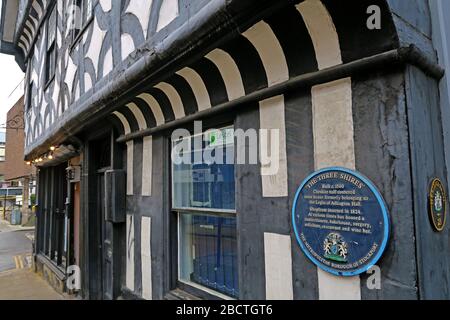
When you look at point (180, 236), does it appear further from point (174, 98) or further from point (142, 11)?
point (142, 11)

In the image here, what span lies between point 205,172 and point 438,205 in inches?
73.8

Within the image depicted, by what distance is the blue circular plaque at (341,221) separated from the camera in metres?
1.59

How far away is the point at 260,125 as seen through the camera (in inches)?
89.0

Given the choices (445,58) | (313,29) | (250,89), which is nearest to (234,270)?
(250,89)

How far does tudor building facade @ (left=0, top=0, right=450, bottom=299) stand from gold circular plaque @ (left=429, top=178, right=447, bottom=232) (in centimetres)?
5

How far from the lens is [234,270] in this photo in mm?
2625

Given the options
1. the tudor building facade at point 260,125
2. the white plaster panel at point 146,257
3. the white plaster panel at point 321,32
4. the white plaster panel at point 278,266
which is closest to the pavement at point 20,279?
the tudor building facade at point 260,125

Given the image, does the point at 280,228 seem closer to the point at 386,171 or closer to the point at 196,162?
the point at 386,171

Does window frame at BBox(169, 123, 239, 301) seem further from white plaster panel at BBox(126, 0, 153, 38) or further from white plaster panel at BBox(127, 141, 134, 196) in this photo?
white plaster panel at BBox(126, 0, 153, 38)

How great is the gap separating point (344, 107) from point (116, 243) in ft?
11.2

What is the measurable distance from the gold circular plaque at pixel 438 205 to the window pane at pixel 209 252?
4.75ft

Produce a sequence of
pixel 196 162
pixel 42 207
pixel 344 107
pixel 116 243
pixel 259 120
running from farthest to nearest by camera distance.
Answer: pixel 42 207
pixel 116 243
pixel 196 162
pixel 259 120
pixel 344 107

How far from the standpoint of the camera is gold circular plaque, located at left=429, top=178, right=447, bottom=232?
1.56m

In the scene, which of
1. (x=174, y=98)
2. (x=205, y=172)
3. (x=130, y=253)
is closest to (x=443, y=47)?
(x=205, y=172)
